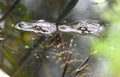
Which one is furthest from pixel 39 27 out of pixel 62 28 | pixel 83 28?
pixel 83 28

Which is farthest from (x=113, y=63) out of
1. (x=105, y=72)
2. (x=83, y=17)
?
(x=83, y=17)

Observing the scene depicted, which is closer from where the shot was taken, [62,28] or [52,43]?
[52,43]

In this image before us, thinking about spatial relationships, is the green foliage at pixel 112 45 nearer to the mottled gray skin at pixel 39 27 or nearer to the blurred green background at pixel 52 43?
the blurred green background at pixel 52 43

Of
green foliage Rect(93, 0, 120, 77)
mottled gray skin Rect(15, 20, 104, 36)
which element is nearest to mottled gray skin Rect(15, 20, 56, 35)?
mottled gray skin Rect(15, 20, 104, 36)

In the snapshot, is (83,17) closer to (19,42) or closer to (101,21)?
(101,21)

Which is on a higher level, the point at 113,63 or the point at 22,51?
the point at 22,51

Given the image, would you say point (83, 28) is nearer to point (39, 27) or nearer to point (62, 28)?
point (62, 28)
